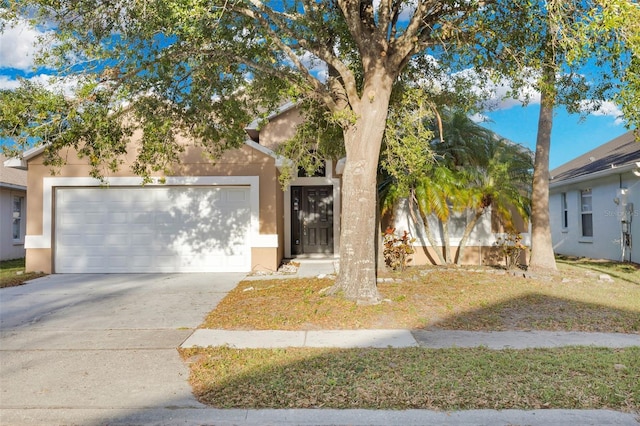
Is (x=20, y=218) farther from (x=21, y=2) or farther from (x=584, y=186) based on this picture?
(x=584, y=186)

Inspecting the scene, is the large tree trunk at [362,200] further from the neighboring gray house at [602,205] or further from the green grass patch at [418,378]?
the neighboring gray house at [602,205]

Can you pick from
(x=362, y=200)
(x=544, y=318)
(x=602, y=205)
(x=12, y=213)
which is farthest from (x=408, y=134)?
(x=12, y=213)

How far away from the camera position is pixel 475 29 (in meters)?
7.45

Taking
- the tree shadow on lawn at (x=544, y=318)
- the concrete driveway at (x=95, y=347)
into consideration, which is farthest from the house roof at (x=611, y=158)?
the concrete driveway at (x=95, y=347)

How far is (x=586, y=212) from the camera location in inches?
663

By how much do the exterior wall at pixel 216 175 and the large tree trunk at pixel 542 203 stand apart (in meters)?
6.34

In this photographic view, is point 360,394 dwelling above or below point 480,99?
below

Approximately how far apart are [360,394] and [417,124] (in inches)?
219

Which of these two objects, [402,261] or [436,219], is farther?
[436,219]

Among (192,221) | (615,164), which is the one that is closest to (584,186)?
(615,164)

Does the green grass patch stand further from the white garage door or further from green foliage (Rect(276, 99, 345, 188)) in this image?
the white garage door

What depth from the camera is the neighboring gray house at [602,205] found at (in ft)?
45.7

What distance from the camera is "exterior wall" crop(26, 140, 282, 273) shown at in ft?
39.4

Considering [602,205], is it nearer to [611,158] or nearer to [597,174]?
[597,174]
